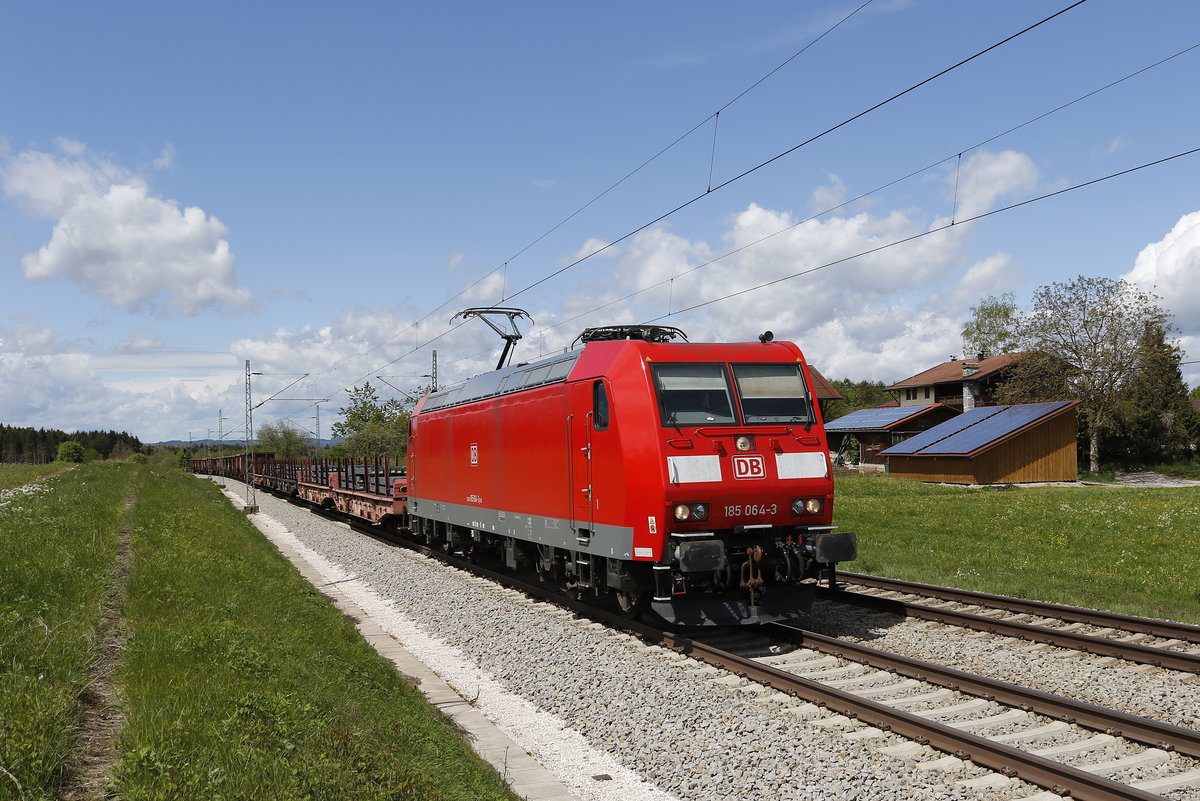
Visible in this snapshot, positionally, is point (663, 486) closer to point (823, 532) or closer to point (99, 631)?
point (823, 532)

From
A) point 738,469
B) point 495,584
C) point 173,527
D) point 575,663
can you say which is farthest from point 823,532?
point 173,527

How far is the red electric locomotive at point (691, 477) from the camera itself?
1011cm

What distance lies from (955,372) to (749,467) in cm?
5986

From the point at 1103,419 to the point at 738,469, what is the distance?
162 feet

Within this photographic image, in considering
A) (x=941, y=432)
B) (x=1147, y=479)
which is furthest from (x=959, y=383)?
(x=941, y=432)

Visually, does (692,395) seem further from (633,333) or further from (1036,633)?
(1036,633)

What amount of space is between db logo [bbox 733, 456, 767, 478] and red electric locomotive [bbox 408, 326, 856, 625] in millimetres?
14

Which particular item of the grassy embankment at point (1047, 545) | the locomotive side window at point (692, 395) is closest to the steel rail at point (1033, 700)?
the locomotive side window at point (692, 395)

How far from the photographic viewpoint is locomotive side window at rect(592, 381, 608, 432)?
10852 mm

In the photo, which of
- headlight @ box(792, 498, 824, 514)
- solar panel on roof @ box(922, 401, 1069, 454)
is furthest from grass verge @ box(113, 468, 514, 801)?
solar panel on roof @ box(922, 401, 1069, 454)

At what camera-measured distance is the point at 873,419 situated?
5734 centimetres

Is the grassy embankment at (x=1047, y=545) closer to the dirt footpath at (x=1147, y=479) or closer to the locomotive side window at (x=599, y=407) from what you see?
the locomotive side window at (x=599, y=407)

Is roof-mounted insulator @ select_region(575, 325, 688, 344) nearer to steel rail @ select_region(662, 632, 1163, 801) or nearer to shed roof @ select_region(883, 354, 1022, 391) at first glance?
steel rail @ select_region(662, 632, 1163, 801)

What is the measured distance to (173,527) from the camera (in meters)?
17.9
